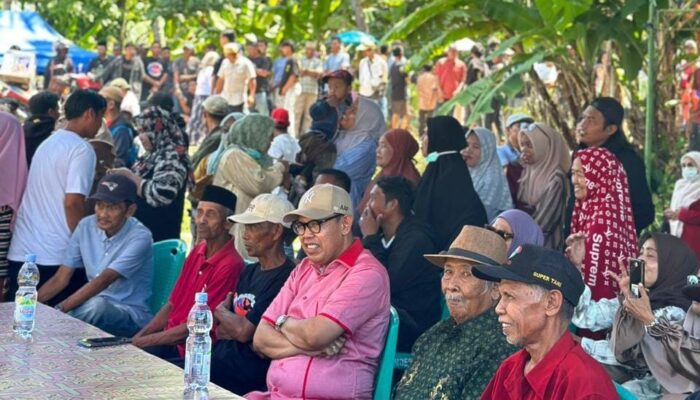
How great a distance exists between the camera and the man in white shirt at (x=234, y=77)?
20.4 m

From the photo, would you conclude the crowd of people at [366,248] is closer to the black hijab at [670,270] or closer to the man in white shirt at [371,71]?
the black hijab at [670,270]

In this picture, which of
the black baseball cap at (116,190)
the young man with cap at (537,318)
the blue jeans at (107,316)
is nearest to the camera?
the young man with cap at (537,318)

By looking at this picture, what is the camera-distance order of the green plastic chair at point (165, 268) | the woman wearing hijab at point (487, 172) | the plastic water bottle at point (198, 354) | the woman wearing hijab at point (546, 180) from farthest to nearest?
the woman wearing hijab at point (487, 172)
the woman wearing hijab at point (546, 180)
the green plastic chair at point (165, 268)
the plastic water bottle at point (198, 354)

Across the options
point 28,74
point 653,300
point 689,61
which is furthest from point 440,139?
point 28,74

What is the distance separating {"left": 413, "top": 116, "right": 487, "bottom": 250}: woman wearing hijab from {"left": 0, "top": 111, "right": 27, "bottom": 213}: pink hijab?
2542mm

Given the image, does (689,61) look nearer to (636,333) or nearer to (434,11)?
(434,11)

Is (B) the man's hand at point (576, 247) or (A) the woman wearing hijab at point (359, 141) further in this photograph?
(A) the woman wearing hijab at point (359, 141)

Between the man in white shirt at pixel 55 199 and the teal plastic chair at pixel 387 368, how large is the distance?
292 cm

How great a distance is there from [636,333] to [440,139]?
9.94 feet

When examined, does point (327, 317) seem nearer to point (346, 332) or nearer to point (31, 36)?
point (346, 332)

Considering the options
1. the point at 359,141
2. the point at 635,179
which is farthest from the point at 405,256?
the point at 359,141

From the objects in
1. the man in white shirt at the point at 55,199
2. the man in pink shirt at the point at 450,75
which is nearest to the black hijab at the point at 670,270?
the man in white shirt at the point at 55,199

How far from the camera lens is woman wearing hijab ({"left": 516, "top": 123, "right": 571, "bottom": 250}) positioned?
27.1ft

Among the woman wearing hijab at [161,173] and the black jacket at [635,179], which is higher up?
the black jacket at [635,179]
